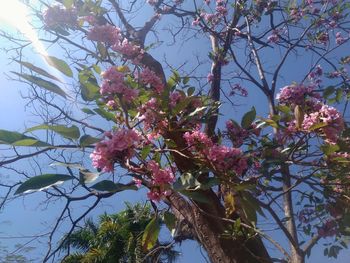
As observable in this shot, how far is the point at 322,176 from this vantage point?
2.24 m

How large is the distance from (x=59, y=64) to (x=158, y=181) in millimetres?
576

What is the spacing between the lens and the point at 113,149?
4.08 feet

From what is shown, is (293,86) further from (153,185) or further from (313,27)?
(313,27)

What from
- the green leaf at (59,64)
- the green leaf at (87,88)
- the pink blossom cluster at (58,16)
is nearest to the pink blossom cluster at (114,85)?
the green leaf at (87,88)

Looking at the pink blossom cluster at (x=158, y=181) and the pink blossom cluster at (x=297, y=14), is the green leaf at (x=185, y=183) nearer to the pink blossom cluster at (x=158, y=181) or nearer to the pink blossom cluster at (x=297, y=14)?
the pink blossom cluster at (x=158, y=181)

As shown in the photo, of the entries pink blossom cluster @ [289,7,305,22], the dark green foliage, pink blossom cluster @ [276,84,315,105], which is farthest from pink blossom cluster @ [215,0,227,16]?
the dark green foliage

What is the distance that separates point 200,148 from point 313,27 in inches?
114

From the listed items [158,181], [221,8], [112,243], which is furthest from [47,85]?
[112,243]

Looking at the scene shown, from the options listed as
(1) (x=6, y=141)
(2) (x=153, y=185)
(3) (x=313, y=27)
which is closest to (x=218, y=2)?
(3) (x=313, y=27)

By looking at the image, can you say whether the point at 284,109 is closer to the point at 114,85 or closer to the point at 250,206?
the point at 250,206

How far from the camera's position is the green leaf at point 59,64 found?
4.35ft

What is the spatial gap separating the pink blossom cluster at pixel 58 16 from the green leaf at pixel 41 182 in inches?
43.2

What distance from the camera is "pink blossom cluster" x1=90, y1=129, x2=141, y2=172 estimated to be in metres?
1.25

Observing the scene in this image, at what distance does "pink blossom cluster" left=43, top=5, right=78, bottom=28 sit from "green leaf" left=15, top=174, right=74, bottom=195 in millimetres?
1098
